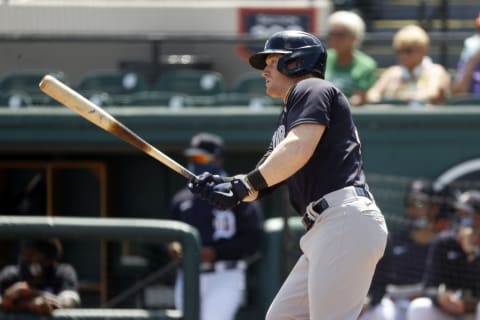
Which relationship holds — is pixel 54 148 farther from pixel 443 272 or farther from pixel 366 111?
pixel 443 272

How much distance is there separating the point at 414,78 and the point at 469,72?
1.40 feet

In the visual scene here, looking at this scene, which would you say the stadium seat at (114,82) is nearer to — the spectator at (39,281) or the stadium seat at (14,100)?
the stadium seat at (14,100)

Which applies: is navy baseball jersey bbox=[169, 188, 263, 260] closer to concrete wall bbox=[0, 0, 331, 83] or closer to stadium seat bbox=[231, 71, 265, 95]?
stadium seat bbox=[231, 71, 265, 95]

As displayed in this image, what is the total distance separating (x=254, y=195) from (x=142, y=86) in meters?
3.73

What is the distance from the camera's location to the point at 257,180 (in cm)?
416

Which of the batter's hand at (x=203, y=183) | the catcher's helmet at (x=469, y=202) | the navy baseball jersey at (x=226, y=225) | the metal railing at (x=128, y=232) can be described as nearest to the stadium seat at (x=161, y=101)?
the navy baseball jersey at (x=226, y=225)

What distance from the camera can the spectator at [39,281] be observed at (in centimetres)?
614

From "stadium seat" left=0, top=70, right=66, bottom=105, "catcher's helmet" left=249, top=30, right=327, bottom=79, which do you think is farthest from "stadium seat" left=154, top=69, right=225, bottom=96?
"catcher's helmet" left=249, top=30, right=327, bottom=79

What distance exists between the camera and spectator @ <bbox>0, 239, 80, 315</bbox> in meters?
6.14

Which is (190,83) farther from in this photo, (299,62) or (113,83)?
(299,62)

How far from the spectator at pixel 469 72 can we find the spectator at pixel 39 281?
3.07 m

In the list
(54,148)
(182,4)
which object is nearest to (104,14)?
(182,4)

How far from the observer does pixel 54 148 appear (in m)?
7.96

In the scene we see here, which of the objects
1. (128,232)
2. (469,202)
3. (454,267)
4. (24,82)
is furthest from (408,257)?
(24,82)
